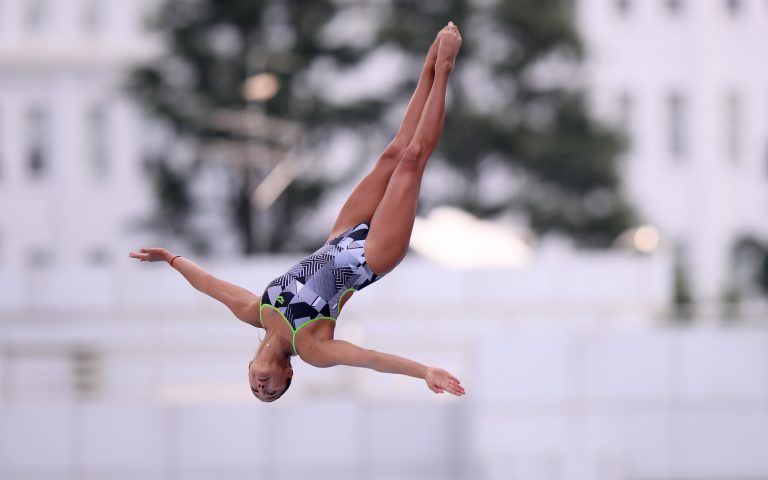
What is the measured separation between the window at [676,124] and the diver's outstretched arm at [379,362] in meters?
33.3

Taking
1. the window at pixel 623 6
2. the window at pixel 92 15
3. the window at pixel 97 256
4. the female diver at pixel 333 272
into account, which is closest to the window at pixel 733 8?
the window at pixel 623 6

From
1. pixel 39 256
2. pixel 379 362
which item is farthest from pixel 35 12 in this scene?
pixel 379 362

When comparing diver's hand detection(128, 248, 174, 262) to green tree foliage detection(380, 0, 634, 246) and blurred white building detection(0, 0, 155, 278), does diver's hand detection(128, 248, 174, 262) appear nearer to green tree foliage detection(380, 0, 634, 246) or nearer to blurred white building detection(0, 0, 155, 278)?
green tree foliage detection(380, 0, 634, 246)

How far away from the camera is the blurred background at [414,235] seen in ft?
61.9

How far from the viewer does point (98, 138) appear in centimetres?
4116

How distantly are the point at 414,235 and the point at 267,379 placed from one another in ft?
54.6

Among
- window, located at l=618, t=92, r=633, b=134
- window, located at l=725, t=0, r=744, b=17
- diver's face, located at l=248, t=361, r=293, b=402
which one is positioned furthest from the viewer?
window, located at l=725, t=0, r=744, b=17

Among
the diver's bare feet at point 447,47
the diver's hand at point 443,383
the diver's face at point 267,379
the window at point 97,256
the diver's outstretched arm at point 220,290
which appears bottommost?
the diver's hand at point 443,383

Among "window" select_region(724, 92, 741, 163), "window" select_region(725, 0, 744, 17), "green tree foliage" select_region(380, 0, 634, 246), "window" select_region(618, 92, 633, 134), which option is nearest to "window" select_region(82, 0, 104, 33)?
"green tree foliage" select_region(380, 0, 634, 246)

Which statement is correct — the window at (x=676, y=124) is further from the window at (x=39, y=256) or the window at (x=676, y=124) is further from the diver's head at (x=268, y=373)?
the diver's head at (x=268, y=373)

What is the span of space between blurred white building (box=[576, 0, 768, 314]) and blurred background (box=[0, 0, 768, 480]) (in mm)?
80

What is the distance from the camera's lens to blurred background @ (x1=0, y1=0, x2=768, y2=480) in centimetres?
1886

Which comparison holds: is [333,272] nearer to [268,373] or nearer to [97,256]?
[268,373]

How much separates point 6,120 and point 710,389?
27427mm
